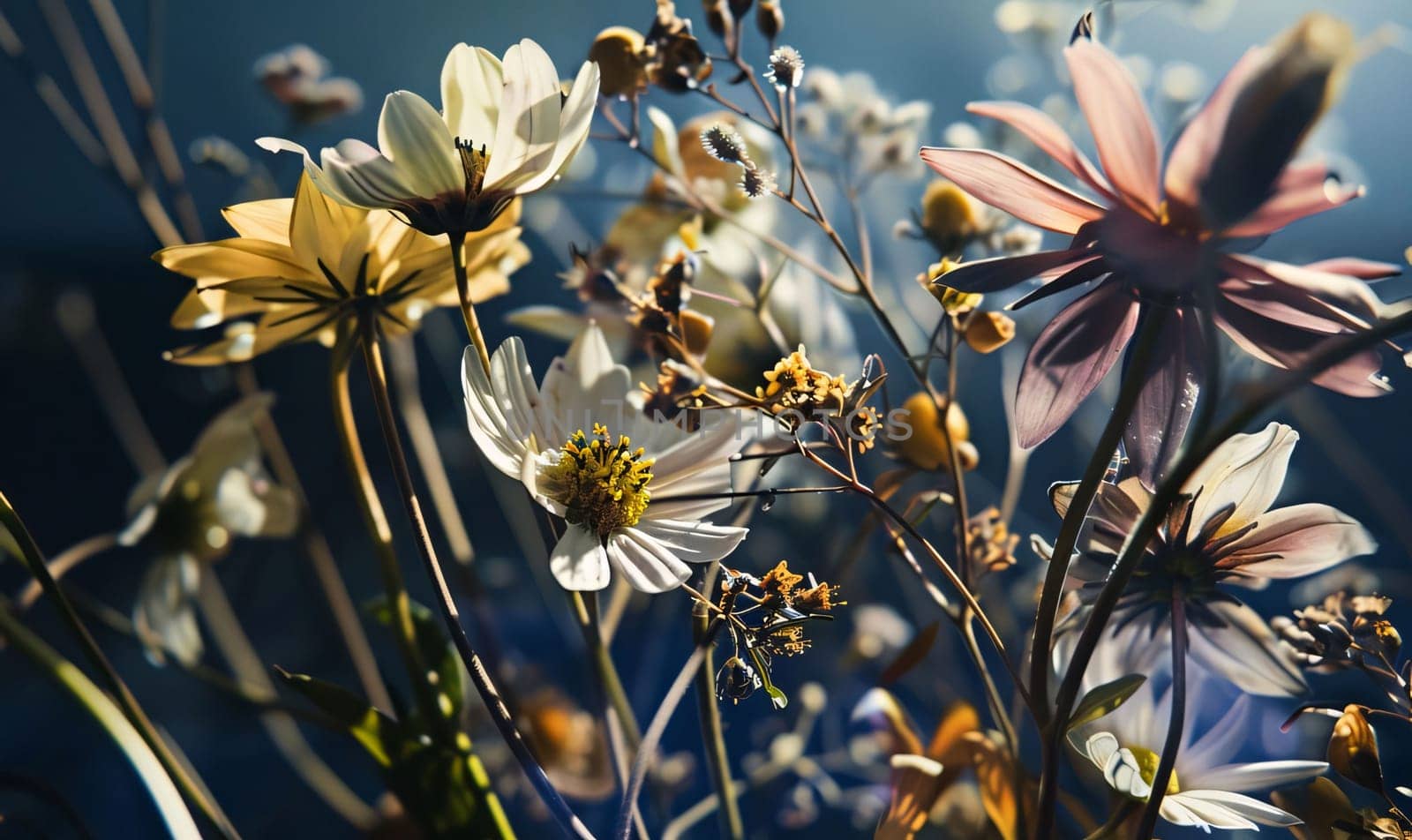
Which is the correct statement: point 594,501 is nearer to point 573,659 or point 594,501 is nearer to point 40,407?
point 573,659

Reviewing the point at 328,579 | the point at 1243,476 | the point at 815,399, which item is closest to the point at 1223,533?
the point at 1243,476

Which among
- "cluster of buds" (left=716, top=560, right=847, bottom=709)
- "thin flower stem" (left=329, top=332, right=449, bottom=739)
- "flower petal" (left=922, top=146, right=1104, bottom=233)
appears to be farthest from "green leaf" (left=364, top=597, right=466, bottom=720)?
"flower petal" (left=922, top=146, right=1104, bottom=233)

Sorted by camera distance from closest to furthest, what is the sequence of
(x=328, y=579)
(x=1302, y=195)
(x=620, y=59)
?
(x=1302, y=195) < (x=620, y=59) < (x=328, y=579)

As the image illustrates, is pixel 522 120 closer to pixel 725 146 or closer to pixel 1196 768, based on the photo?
pixel 725 146

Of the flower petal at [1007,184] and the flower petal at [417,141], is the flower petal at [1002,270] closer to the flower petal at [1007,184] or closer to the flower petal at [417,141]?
the flower petal at [1007,184]

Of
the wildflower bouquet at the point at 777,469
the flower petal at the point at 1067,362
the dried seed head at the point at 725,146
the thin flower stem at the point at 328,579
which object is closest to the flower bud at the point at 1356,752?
→ the wildflower bouquet at the point at 777,469

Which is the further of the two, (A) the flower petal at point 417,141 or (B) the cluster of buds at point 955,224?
(B) the cluster of buds at point 955,224

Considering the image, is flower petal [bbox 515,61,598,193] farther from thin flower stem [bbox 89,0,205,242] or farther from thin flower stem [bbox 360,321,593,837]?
thin flower stem [bbox 89,0,205,242]
